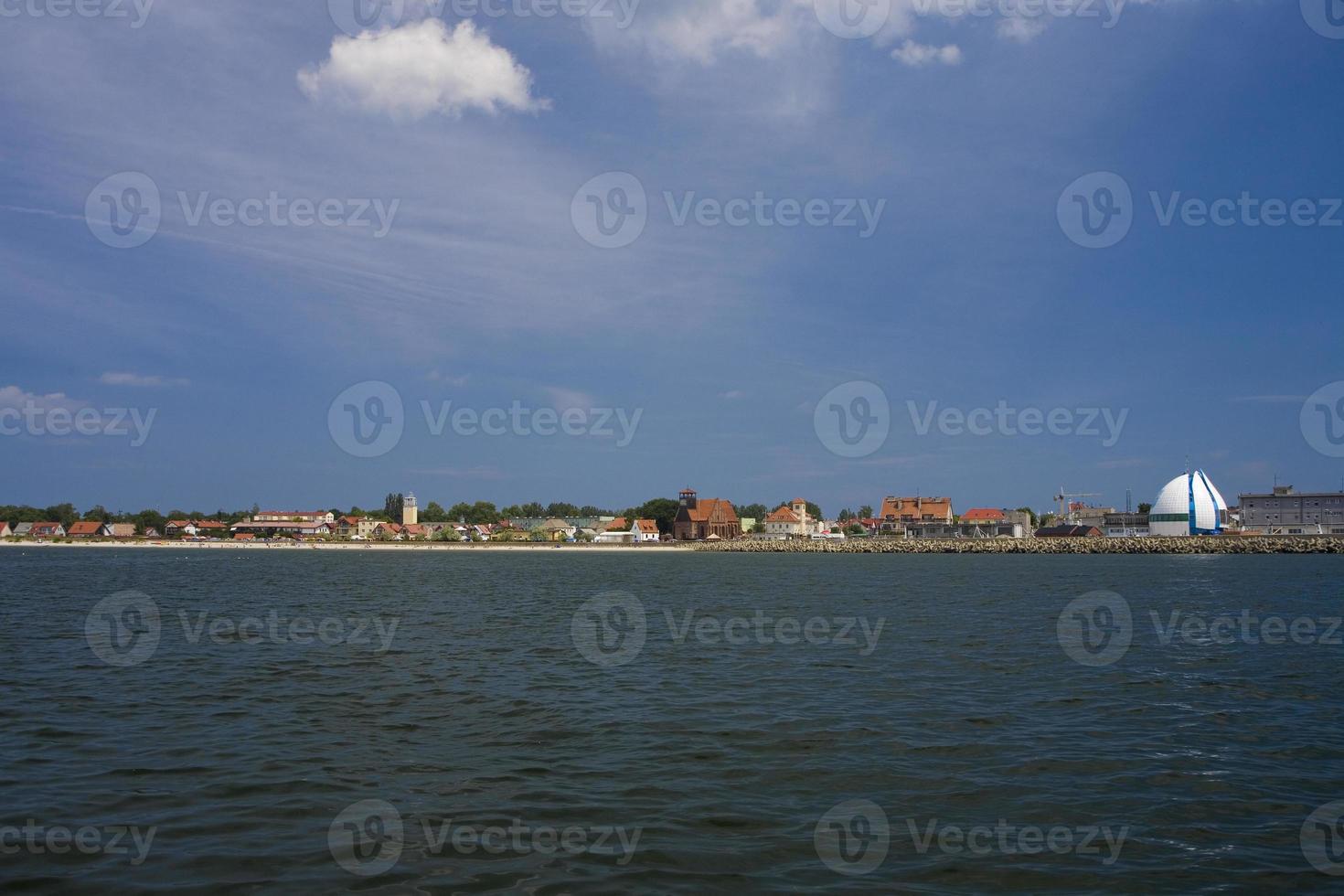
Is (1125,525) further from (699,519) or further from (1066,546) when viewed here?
(699,519)

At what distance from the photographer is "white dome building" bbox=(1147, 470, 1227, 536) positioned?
144 meters

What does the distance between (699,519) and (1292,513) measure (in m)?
110

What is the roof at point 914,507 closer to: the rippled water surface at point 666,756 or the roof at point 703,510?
the roof at point 703,510

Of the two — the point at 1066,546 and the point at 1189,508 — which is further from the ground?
the point at 1189,508

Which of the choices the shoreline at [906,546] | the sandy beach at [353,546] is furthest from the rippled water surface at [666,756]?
the sandy beach at [353,546]

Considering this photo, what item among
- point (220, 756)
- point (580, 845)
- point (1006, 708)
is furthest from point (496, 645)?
point (580, 845)

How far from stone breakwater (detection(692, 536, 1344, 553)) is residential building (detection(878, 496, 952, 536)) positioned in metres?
27.8

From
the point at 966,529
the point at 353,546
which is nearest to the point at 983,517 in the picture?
the point at 966,529

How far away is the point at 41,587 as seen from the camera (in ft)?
160

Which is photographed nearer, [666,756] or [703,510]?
[666,756]

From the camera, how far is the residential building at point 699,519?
184125mm

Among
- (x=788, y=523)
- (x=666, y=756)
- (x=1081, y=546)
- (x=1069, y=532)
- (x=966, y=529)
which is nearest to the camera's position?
(x=666, y=756)

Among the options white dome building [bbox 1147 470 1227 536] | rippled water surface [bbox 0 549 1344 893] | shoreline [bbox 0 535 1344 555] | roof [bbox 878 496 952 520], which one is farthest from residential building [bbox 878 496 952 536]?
rippled water surface [bbox 0 549 1344 893]

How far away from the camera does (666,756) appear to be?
13.0m
